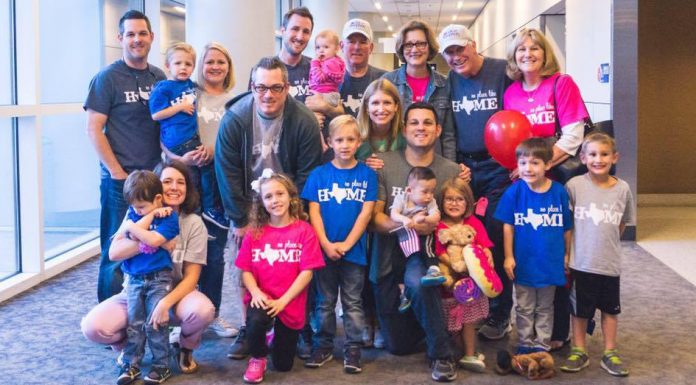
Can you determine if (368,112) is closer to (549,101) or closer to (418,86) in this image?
(418,86)

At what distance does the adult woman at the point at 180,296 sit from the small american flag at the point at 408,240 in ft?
3.02

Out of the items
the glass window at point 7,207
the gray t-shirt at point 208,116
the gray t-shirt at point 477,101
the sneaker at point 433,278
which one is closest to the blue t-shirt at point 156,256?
the gray t-shirt at point 208,116

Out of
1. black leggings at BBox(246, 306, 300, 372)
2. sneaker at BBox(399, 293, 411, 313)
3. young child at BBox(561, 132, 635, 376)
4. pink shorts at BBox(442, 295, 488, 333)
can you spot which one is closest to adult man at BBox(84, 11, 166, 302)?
black leggings at BBox(246, 306, 300, 372)

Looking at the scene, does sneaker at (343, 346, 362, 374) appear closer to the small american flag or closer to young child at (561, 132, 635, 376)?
the small american flag

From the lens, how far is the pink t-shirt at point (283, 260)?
355cm

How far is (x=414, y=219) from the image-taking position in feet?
11.7

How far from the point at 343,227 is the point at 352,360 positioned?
2.02 ft

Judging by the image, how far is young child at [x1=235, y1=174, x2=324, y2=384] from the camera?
3500 millimetres

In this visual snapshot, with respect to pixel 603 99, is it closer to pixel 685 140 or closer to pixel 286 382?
pixel 685 140

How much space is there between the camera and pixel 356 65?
436 cm

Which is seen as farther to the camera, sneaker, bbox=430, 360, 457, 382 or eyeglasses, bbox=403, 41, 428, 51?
eyeglasses, bbox=403, 41, 428, 51

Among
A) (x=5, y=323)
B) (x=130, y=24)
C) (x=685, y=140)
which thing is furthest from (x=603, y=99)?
(x=5, y=323)

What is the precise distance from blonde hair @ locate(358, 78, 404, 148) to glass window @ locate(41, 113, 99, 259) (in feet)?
11.5

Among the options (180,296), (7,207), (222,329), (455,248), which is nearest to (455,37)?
(455,248)
